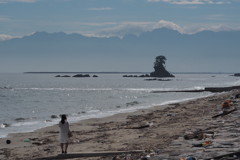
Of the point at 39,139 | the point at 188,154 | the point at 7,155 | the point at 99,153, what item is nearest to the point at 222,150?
the point at 188,154

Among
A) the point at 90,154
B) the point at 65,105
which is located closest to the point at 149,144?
the point at 90,154

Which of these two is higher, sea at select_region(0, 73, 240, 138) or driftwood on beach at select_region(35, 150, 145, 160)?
driftwood on beach at select_region(35, 150, 145, 160)

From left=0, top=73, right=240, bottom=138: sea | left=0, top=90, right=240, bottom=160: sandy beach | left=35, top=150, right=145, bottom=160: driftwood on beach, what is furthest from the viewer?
left=0, top=73, right=240, bottom=138: sea

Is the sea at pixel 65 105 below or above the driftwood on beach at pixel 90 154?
below

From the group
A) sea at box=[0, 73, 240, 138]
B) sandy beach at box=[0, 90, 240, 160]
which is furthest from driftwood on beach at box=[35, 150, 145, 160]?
sea at box=[0, 73, 240, 138]

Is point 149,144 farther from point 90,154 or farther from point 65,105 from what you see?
point 65,105

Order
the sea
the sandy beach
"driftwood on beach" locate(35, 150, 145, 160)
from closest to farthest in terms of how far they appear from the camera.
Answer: the sandy beach
"driftwood on beach" locate(35, 150, 145, 160)
the sea

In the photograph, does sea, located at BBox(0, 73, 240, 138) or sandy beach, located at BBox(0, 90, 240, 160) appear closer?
sandy beach, located at BBox(0, 90, 240, 160)

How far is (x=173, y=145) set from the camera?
1366 centimetres

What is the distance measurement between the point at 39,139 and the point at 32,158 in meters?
6.05

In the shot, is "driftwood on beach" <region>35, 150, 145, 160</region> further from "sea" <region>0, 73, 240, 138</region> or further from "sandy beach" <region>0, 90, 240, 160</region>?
"sea" <region>0, 73, 240, 138</region>

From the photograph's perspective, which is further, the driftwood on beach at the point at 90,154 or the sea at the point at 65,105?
the sea at the point at 65,105

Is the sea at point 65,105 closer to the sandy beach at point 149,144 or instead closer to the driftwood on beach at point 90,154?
the sandy beach at point 149,144

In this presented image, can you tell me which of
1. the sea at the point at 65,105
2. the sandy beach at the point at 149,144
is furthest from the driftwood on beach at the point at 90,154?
the sea at the point at 65,105
